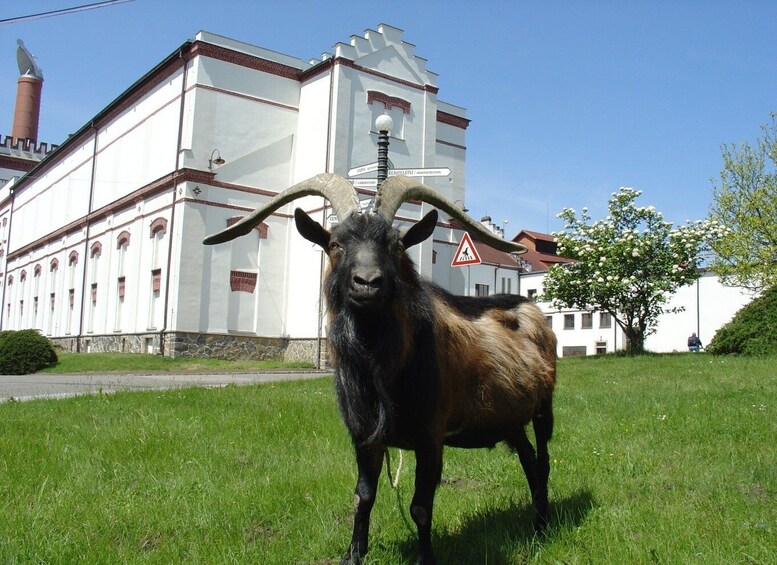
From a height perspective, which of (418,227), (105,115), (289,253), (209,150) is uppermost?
(105,115)

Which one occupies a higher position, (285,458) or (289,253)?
(289,253)

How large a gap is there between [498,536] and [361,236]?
7.20 feet

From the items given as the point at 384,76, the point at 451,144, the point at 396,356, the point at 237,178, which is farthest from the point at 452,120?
the point at 396,356

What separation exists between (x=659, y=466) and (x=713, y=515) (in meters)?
1.48

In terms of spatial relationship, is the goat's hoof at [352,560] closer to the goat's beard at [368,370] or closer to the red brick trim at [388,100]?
the goat's beard at [368,370]

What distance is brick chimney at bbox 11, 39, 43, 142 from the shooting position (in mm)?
65562

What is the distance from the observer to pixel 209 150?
28.2m

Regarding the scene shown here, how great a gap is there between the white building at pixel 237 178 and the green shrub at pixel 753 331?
479 inches

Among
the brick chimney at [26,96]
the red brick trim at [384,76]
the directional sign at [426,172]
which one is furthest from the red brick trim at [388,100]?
the brick chimney at [26,96]

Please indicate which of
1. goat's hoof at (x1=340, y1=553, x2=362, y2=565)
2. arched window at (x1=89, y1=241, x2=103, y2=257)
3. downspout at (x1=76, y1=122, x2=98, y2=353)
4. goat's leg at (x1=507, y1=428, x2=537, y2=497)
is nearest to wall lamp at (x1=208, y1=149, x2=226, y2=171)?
arched window at (x1=89, y1=241, x2=103, y2=257)

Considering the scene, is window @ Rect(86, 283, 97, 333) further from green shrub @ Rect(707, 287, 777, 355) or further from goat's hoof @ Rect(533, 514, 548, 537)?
goat's hoof @ Rect(533, 514, 548, 537)

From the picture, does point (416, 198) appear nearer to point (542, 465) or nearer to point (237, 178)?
point (542, 465)

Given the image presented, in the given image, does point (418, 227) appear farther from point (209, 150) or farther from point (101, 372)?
point (209, 150)

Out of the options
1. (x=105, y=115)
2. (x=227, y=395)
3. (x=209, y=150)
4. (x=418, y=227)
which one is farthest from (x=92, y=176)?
(x=418, y=227)
